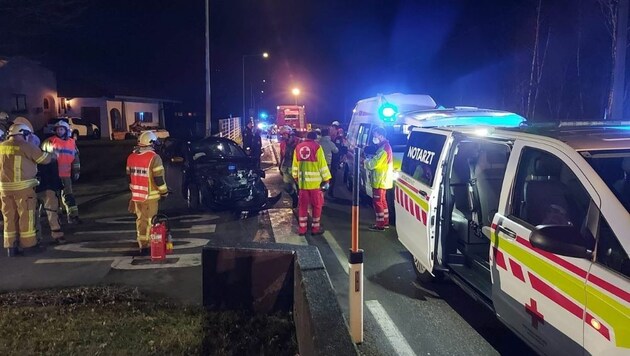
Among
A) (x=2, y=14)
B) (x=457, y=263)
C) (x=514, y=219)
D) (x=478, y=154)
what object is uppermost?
(x=2, y=14)

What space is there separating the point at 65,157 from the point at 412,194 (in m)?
6.44

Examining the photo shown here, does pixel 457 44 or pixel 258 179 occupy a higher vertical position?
pixel 457 44

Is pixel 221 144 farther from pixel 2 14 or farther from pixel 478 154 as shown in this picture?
pixel 2 14

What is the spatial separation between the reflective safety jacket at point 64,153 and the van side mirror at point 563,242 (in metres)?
8.28

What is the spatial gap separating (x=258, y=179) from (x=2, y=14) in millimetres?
13013

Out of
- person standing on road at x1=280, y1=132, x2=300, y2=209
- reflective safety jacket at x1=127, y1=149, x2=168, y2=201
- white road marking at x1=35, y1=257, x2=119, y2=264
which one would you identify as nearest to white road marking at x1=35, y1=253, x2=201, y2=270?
white road marking at x1=35, y1=257, x2=119, y2=264

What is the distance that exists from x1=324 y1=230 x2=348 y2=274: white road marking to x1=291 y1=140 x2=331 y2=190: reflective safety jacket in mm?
840

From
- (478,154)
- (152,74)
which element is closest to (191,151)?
(478,154)

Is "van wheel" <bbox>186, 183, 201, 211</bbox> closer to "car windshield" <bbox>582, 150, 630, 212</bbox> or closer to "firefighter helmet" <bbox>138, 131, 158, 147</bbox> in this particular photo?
"firefighter helmet" <bbox>138, 131, 158, 147</bbox>

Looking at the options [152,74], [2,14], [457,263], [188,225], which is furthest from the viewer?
[152,74]

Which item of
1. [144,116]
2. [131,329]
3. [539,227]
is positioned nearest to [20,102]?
[144,116]

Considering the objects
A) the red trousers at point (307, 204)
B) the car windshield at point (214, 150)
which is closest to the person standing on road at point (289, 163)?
the car windshield at point (214, 150)

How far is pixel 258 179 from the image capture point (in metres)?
10.7

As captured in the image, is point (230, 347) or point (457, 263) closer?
point (230, 347)
